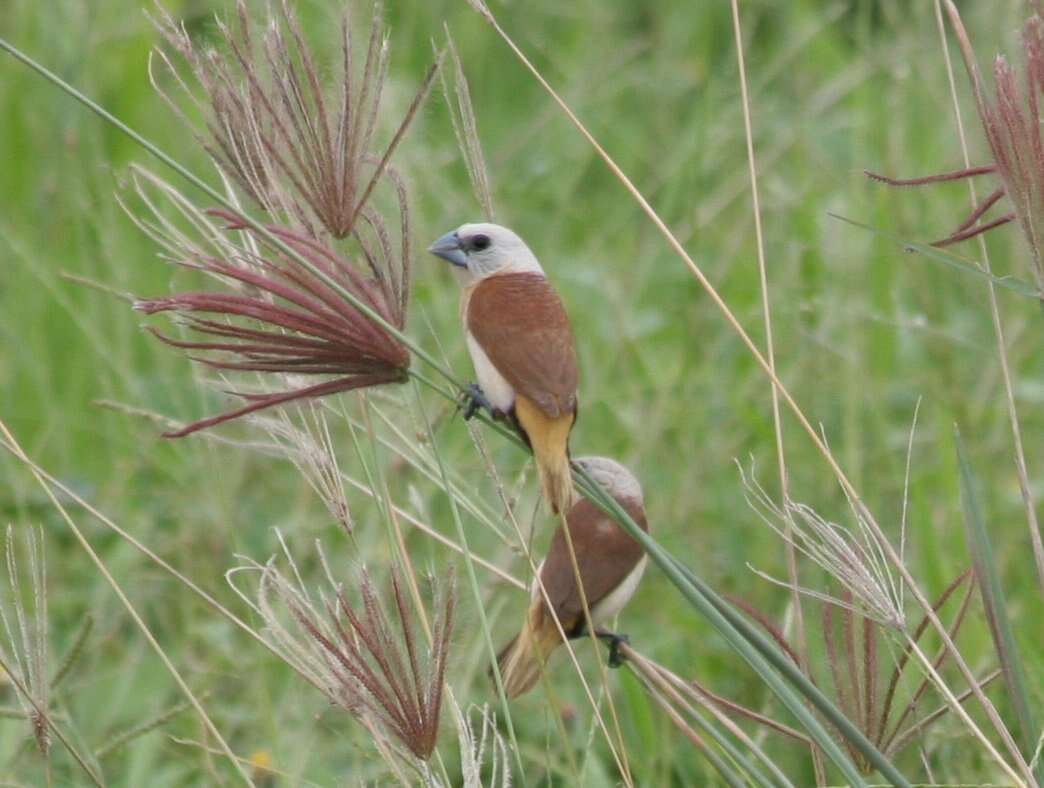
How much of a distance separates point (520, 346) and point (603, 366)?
1908mm

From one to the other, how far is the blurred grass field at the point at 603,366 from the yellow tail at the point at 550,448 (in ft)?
2.12

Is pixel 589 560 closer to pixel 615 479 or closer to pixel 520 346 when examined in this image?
pixel 615 479

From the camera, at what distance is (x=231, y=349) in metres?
1.54

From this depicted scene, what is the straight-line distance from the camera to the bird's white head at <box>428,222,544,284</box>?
2516 mm

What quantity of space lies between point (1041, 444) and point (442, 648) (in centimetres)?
259

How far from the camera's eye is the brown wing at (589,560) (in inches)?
102

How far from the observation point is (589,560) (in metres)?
2.64

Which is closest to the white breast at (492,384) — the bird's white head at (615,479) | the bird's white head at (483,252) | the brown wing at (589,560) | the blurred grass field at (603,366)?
the bird's white head at (483,252)

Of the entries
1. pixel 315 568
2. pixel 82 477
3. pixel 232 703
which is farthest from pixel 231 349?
pixel 82 477

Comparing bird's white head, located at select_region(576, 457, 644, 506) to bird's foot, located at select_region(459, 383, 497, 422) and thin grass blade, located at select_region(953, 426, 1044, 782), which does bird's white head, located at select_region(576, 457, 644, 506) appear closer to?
bird's foot, located at select_region(459, 383, 497, 422)

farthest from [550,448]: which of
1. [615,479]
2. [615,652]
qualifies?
[615,479]

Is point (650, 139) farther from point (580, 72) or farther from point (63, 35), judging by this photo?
point (63, 35)

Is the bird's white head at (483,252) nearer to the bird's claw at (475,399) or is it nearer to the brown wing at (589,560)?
the bird's claw at (475,399)

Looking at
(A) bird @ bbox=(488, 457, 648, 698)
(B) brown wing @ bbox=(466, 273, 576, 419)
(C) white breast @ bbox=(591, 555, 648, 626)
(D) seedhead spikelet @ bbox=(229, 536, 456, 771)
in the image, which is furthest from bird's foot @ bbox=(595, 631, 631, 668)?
(D) seedhead spikelet @ bbox=(229, 536, 456, 771)
